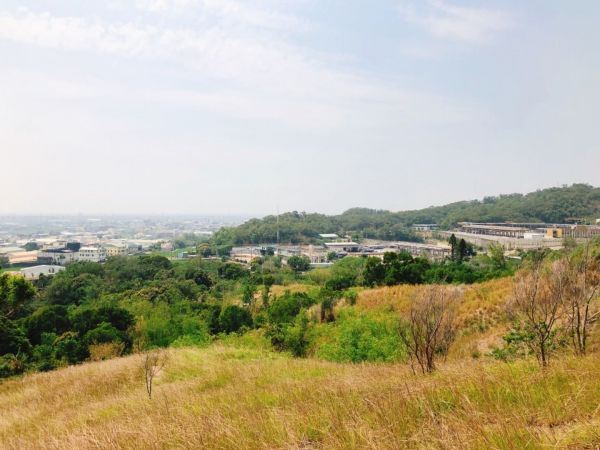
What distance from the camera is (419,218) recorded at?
407 feet

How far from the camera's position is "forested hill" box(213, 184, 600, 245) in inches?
2960

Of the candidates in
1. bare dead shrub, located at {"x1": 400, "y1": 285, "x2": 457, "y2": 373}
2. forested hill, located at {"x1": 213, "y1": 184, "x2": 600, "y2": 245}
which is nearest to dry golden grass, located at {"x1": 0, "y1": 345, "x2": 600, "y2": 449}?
bare dead shrub, located at {"x1": 400, "y1": 285, "x2": 457, "y2": 373}

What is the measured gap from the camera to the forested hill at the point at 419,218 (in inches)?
2960

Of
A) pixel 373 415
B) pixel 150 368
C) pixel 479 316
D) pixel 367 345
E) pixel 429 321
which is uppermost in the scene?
pixel 373 415

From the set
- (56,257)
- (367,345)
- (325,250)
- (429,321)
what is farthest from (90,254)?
(429,321)

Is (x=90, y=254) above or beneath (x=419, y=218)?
beneath

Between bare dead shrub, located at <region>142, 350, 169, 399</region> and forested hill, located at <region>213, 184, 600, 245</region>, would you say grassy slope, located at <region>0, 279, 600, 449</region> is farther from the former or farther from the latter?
forested hill, located at <region>213, 184, 600, 245</region>

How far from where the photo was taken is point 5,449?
4.70 metres

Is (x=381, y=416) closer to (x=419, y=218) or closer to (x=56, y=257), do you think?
(x=56, y=257)

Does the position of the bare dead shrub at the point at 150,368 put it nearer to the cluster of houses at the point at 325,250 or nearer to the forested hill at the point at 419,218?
the cluster of houses at the point at 325,250

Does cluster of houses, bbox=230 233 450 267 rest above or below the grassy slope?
below

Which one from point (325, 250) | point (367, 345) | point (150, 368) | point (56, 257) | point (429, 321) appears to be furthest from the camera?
point (325, 250)

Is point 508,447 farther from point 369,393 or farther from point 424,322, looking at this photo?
point 424,322

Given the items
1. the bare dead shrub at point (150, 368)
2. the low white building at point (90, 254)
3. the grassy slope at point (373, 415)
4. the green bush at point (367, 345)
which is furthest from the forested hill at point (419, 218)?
the grassy slope at point (373, 415)
